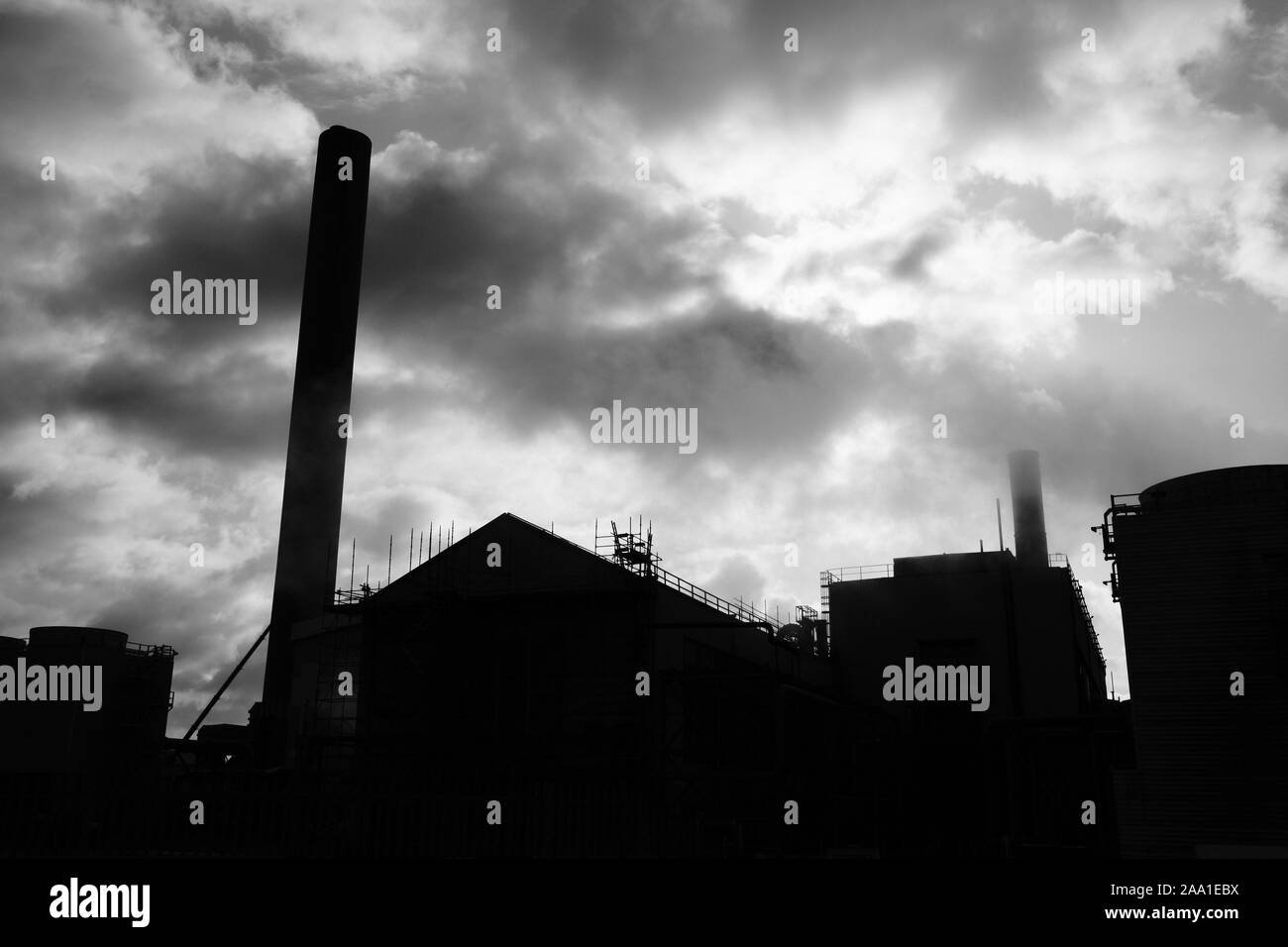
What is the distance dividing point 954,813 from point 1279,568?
57.9ft

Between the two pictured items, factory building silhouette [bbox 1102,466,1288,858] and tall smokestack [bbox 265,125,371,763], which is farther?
tall smokestack [bbox 265,125,371,763]

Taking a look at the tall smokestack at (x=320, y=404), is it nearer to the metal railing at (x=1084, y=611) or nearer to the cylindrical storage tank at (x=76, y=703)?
the cylindrical storage tank at (x=76, y=703)

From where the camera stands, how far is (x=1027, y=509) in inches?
2317

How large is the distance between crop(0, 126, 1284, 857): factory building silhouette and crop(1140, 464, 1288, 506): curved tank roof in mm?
2219

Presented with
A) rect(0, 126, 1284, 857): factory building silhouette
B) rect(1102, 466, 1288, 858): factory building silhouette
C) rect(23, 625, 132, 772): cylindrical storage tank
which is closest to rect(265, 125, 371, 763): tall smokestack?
rect(0, 126, 1284, 857): factory building silhouette

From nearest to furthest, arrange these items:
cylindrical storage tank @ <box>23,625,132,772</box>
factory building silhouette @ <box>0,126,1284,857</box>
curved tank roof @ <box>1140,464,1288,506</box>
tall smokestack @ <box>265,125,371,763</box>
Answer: factory building silhouette @ <box>0,126,1284,857</box> → curved tank roof @ <box>1140,464,1288,506</box> → tall smokestack @ <box>265,125,371,763</box> → cylindrical storage tank @ <box>23,625,132,772</box>

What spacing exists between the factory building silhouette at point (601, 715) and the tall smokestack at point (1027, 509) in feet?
11.5

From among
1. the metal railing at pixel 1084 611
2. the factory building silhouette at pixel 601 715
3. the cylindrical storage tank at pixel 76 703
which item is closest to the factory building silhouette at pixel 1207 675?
the factory building silhouette at pixel 601 715

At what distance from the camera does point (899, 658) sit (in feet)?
171

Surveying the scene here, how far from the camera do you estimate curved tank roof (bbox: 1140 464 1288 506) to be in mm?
33562

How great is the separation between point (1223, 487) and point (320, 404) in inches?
1559

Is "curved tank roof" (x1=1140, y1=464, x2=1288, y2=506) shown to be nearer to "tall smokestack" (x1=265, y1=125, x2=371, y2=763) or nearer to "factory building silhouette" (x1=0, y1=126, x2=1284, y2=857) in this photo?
"factory building silhouette" (x1=0, y1=126, x2=1284, y2=857)
